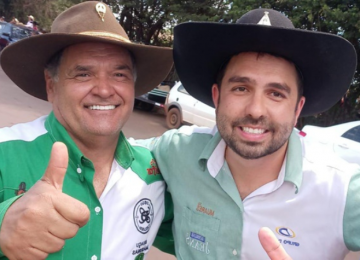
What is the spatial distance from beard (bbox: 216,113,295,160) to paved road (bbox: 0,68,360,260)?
7.00 metres

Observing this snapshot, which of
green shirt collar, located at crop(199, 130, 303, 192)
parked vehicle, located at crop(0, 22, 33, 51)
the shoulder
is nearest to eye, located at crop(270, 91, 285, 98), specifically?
green shirt collar, located at crop(199, 130, 303, 192)

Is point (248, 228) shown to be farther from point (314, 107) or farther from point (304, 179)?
point (314, 107)

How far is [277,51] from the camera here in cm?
194

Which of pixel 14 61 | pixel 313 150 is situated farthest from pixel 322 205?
pixel 14 61

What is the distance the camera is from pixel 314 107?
8.04ft

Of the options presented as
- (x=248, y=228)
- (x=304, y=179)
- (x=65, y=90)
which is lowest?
(x=248, y=228)

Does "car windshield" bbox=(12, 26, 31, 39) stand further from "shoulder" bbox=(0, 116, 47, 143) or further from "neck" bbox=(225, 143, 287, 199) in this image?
"neck" bbox=(225, 143, 287, 199)

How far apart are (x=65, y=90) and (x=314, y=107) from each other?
5.10 ft

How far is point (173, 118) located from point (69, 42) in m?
8.46

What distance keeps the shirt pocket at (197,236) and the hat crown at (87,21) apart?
3.63ft

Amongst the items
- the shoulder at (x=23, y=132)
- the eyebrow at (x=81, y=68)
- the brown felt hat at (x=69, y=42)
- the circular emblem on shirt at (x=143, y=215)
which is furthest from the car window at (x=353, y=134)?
the shoulder at (x=23, y=132)

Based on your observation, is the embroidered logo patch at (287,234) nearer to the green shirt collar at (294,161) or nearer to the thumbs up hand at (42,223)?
the green shirt collar at (294,161)

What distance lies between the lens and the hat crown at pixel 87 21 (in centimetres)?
203

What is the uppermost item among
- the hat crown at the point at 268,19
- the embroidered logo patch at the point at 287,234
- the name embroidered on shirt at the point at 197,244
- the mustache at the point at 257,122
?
the hat crown at the point at 268,19
